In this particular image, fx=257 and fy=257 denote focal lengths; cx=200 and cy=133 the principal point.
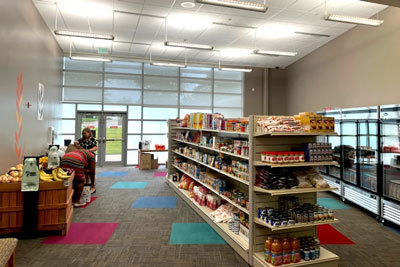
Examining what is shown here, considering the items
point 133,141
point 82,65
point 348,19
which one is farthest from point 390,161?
point 82,65

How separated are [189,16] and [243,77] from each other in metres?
5.55

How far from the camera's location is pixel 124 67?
1067cm

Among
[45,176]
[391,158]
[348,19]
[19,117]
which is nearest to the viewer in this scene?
[45,176]

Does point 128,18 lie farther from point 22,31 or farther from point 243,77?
point 243,77

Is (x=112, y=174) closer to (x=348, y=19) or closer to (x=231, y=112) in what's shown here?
(x=231, y=112)

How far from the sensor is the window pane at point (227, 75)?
38.0 feet

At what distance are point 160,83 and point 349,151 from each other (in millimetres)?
7643

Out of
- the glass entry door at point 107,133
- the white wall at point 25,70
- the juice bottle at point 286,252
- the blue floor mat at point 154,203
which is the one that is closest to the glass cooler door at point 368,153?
the juice bottle at point 286,252

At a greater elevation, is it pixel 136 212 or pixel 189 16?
pixel 189 16

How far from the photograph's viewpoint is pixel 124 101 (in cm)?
1073

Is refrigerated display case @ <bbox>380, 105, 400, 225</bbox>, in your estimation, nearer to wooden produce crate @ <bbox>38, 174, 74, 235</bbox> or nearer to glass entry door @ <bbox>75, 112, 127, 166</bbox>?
wooden produce crate @ <bbox>38, 174, 74, 235</bbox>

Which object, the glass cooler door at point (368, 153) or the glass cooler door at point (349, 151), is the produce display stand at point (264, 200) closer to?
the glass cooler door at point (368, 153)

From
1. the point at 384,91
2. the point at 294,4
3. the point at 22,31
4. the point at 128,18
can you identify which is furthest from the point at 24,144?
the point at 384,91

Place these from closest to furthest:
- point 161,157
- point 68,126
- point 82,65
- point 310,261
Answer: point 310,261 → point 82,65 → point 68,126 → point 161,157
